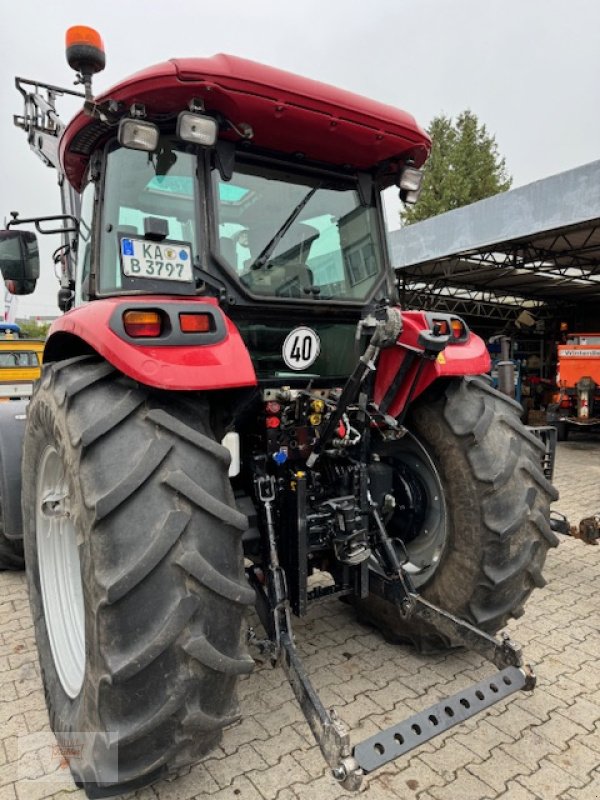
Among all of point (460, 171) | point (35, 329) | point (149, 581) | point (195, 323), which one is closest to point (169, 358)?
point (195, 323)

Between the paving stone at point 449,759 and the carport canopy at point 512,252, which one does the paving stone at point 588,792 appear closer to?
the paving stone at point 449,759

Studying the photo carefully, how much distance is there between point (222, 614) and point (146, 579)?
26cm

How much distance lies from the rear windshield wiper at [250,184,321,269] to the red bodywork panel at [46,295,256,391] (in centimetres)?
50

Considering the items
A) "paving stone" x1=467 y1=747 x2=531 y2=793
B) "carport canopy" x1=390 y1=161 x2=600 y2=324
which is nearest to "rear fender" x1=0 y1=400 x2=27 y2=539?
"paving stone" x1=467 y1=747 x2=531 y2=793

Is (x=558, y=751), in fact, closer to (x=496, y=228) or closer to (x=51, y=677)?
(x=51, y=677)

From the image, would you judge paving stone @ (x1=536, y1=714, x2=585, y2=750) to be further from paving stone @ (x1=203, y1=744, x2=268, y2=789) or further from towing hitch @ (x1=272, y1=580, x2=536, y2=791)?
paving stone @ (x1=203, y1=744, x2=268, y2=789)

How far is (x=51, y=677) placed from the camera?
2.25 m

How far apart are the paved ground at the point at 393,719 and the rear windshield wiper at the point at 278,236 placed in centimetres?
199

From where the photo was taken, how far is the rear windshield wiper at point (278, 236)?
93.0 inches

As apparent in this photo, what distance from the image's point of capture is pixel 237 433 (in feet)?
7.86

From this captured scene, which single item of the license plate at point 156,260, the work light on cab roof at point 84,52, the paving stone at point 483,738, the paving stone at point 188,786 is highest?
the work light on cab roof at point 84,52

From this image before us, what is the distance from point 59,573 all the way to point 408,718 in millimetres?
1688

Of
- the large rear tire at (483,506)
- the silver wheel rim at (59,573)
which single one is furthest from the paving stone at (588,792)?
the silver wheel rim at (59,573)

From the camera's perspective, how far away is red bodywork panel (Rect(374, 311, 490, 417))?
251 centimetres
